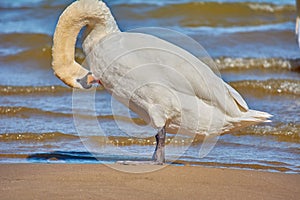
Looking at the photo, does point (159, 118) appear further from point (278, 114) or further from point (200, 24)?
point (200, 24)

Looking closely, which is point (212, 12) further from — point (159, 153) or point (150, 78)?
point (150, 78)

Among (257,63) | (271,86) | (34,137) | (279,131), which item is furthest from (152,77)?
(257,63)

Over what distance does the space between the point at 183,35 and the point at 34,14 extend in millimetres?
3381

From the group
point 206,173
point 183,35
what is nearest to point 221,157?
point 206,173

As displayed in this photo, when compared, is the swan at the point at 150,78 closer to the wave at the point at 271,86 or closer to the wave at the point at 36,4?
the wave at the point at 271,86

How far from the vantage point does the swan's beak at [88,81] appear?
5.80 metres

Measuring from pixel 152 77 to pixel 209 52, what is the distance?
20.5 feet

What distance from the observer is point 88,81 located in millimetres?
5816

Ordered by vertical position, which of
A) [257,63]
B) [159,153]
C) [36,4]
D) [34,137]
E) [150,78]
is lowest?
[36,4]

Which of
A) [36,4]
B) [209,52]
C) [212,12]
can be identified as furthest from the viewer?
[36,4]

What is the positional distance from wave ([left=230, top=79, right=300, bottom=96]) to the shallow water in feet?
0.05

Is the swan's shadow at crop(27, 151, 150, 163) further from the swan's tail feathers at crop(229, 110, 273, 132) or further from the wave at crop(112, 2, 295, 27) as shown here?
the wave at crop(112, 2, 295, 27)

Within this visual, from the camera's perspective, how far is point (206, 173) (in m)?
5.76

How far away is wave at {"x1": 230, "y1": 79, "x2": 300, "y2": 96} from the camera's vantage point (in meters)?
9.58
